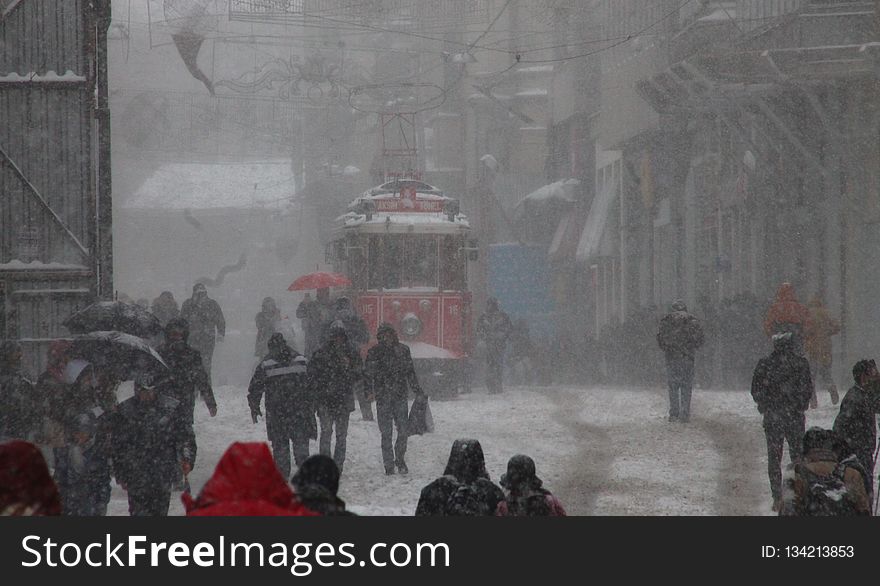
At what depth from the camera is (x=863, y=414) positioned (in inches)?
348

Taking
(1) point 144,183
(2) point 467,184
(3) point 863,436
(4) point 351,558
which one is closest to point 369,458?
(3) point 863,436

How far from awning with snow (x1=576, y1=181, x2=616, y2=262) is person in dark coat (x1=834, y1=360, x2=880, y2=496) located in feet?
85.4

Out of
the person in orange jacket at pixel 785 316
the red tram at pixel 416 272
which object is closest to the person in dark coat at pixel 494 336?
the red tram at pixel 416 272

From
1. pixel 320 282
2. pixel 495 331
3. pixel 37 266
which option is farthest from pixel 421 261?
pixel 37 266

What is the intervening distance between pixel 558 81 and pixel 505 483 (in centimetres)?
3418

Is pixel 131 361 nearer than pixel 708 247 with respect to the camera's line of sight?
Answer: Yes

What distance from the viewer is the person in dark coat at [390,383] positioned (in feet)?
43.6

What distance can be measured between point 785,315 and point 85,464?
10.9 metres

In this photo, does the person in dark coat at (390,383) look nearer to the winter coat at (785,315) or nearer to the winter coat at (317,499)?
the winter coat at (785,315)

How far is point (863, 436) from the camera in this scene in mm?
8742

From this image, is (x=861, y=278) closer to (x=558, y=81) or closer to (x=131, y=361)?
(x=131, y=361)

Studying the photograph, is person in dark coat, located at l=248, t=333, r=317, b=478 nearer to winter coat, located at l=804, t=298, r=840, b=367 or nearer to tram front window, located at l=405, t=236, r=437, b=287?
winter coat, located at l=804, t=298, r=840, b=367

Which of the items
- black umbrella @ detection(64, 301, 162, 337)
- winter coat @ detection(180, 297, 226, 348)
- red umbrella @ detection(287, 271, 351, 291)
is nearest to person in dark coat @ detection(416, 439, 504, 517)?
black umbrella @ detection(64, 301, 162, 337)

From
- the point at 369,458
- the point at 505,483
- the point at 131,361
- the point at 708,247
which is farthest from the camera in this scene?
the point at 708,247
